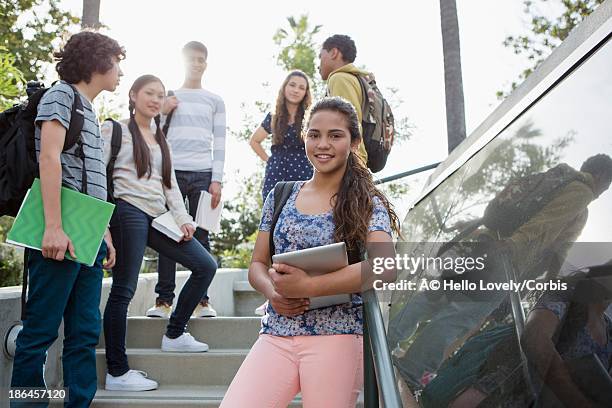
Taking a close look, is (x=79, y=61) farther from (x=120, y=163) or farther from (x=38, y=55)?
(x=38, y=55)

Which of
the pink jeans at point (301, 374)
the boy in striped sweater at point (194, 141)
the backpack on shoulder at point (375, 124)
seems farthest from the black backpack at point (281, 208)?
the boy in striped sweater at point (194, 141)

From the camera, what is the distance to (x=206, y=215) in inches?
197

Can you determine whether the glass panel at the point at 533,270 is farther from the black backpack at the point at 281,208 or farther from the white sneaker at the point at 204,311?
the white sneaker at the point at 204,311

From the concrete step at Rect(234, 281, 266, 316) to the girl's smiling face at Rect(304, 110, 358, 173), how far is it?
5.53 m

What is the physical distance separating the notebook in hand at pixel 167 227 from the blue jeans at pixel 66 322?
84 cm

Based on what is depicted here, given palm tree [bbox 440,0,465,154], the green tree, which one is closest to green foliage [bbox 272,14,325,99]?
the green tree

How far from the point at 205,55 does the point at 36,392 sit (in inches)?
118

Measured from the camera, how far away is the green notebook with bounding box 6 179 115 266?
300 cm

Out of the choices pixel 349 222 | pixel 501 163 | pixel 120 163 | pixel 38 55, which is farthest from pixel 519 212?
pixel 38 55

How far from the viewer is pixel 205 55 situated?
5348 millimetres

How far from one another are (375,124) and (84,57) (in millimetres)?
1698

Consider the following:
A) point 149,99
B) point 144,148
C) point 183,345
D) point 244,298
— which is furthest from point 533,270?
point 244,298

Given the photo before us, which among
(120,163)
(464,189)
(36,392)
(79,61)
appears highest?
(79,61)

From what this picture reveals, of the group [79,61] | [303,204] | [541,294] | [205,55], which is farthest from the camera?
[205,55]
